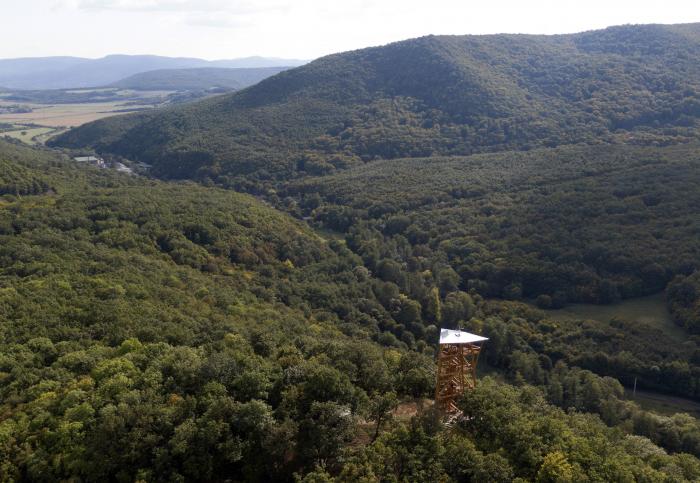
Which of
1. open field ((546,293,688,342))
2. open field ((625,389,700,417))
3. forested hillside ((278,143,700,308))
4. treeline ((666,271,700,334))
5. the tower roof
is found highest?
the tower roof

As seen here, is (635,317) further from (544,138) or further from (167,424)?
(544,138)

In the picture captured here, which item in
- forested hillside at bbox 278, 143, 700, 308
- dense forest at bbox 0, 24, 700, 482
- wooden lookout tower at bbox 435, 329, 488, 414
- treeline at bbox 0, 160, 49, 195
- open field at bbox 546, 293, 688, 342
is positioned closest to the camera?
dense forest at bbox 0, 24, 700, 482

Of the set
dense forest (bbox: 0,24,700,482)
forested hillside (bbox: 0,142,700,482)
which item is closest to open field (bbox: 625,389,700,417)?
dense forest (bbox: 0,24,700,482)

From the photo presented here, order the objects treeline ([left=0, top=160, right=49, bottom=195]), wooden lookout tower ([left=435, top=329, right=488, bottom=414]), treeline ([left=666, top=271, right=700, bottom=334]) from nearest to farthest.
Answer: wooden lookout tower ([left=435, top=329, right=488, bottom=414])
treeline ([left=666, top=271, right=700, bottom=334])
treeline ([left=0, top=160, right=49, bottom=195])

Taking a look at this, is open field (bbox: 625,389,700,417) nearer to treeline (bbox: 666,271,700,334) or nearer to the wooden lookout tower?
treeline (bbox: 666,271,700,334)

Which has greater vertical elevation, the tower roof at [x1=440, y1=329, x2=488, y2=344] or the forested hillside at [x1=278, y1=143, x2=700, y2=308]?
the tower roof at [x1=440, y1=329, x2=488, y2=344]

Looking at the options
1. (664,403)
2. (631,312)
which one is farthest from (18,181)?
(631,312)

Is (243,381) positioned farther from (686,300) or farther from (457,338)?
(686,300)

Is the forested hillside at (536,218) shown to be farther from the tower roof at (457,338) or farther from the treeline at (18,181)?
the tower roof at (457,338)
